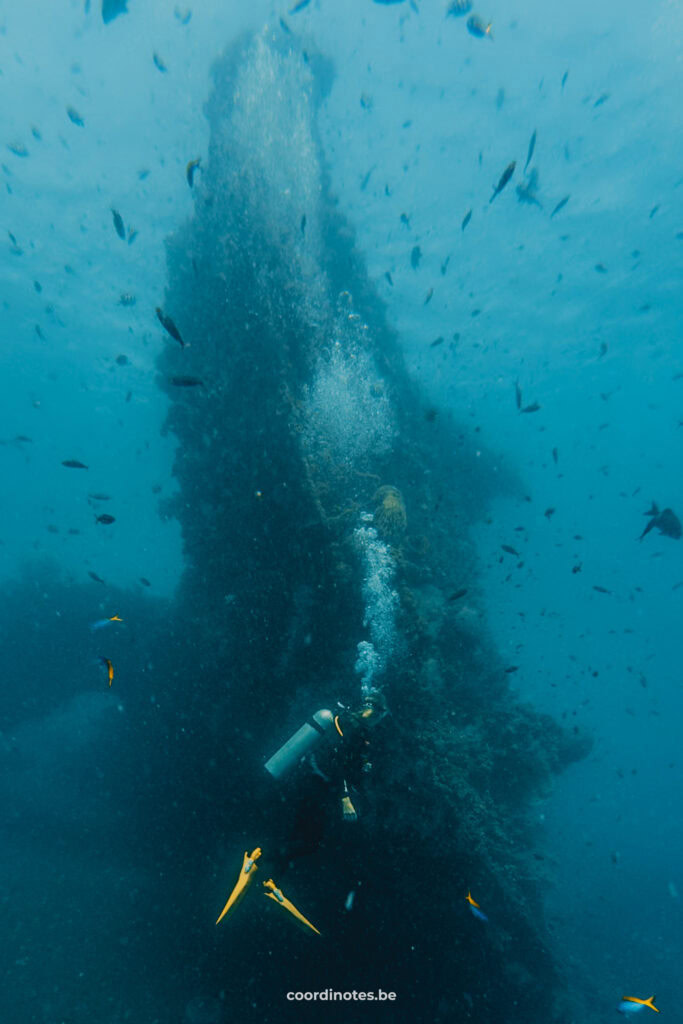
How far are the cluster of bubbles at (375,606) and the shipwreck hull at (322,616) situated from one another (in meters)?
0.05

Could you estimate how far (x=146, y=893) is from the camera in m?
10.1

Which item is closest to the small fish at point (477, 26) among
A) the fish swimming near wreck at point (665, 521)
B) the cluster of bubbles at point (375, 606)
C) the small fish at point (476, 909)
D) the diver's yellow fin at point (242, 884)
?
the fish swimming near wreck at point (665, 521)

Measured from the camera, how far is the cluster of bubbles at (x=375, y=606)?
8820 millimetres

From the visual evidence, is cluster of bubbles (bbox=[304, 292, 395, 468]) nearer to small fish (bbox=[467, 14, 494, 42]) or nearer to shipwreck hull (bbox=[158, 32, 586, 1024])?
shipwreck hull (bbox=[158, 32, 586, 1024])

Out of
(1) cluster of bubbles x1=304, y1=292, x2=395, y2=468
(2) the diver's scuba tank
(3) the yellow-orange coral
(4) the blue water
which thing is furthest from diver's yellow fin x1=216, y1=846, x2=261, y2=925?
(1) cluster of bubbles x1=304, y1=292, x2=395, y2=468

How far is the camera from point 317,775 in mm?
5281

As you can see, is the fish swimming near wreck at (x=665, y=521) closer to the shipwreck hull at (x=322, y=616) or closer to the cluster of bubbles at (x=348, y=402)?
the shipwreck hull at (x=322, y=616)

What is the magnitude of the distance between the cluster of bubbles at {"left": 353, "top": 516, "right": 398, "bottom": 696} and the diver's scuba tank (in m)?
2.27

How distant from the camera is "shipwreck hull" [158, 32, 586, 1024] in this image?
299 inches

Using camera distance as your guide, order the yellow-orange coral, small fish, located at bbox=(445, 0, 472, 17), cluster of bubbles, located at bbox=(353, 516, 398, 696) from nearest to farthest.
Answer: small fish, located at bbox=(445, 0, 472, 17)
cluster of bubbles, located at bbox=(353, 516, 398, 696)
the yellow-orange coral

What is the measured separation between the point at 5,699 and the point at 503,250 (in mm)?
26517

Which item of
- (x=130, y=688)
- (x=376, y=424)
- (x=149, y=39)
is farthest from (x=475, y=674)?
(x=149, y=39)

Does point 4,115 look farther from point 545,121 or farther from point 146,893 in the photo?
point 146,893

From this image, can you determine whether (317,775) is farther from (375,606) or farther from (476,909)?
(375,606)
